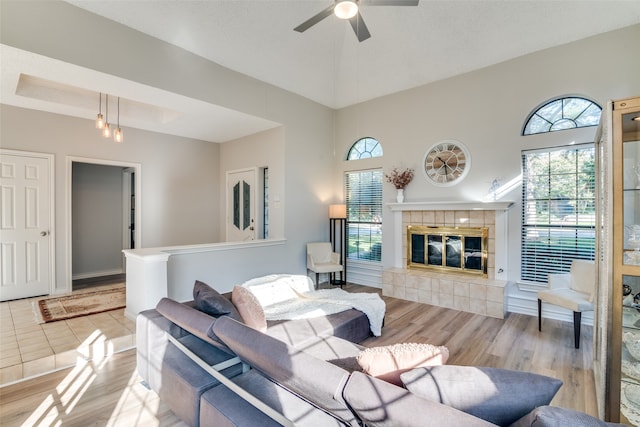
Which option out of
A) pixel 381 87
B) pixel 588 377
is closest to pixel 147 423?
pixel 588 377

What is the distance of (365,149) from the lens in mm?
5820

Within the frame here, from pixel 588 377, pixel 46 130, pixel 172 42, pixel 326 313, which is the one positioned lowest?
pixel 588 377

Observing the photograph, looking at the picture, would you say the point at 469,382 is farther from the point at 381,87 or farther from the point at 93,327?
the point at 381,87

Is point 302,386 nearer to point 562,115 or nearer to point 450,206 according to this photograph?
point 450,206

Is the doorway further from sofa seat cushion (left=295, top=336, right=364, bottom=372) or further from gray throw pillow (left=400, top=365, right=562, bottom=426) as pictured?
→ gray throw pillow (left=400, top=365, right=562, bottom=426)

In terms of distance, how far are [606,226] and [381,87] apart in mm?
4098

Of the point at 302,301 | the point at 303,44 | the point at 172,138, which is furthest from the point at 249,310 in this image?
the point at 172,138

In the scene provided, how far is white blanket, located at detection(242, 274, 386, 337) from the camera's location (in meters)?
2.94

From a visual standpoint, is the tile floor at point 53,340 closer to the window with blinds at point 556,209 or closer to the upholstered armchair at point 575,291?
the upholstered armchair at point 575,291

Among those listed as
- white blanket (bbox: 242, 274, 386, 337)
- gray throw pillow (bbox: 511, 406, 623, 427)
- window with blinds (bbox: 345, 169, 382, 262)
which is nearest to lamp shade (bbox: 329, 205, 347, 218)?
window with blinds (bbox: 345, 169, 382, 262)

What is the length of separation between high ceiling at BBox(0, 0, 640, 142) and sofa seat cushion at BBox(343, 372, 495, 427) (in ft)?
12.6

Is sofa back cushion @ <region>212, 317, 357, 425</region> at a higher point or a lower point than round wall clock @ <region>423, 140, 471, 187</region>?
lower

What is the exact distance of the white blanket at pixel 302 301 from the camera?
9.65ft

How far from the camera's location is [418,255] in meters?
5.02
